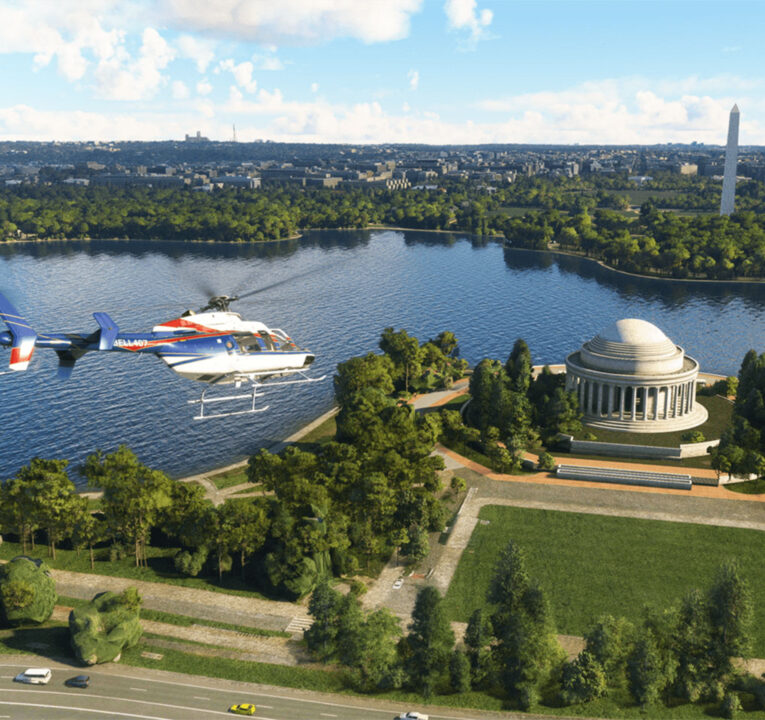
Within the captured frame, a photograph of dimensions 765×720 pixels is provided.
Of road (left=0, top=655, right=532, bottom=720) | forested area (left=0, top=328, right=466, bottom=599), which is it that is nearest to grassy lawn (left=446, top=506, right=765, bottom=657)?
forested area (left=0, top=328, right=466, bottom=599)

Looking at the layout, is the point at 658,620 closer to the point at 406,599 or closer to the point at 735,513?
the point at 406,599

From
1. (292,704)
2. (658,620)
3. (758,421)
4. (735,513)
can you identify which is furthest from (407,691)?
(758,421)

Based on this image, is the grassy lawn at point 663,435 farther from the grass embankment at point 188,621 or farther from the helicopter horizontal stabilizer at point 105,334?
the helicopter horizontal stabilizer at point 105,334

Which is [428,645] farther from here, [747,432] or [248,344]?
[747,432]

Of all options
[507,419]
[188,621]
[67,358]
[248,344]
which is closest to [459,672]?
[188,621]

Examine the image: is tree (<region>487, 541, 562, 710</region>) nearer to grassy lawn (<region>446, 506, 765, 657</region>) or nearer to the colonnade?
grassy lawn (<region>446, 506, 765, 657</region>)

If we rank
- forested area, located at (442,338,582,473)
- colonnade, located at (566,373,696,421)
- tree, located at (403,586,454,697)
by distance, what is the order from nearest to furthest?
tree, located at (403,586,454,697) < forested area, located at (442,338,582,473) < colonnade, located at (566,373,696,421)
